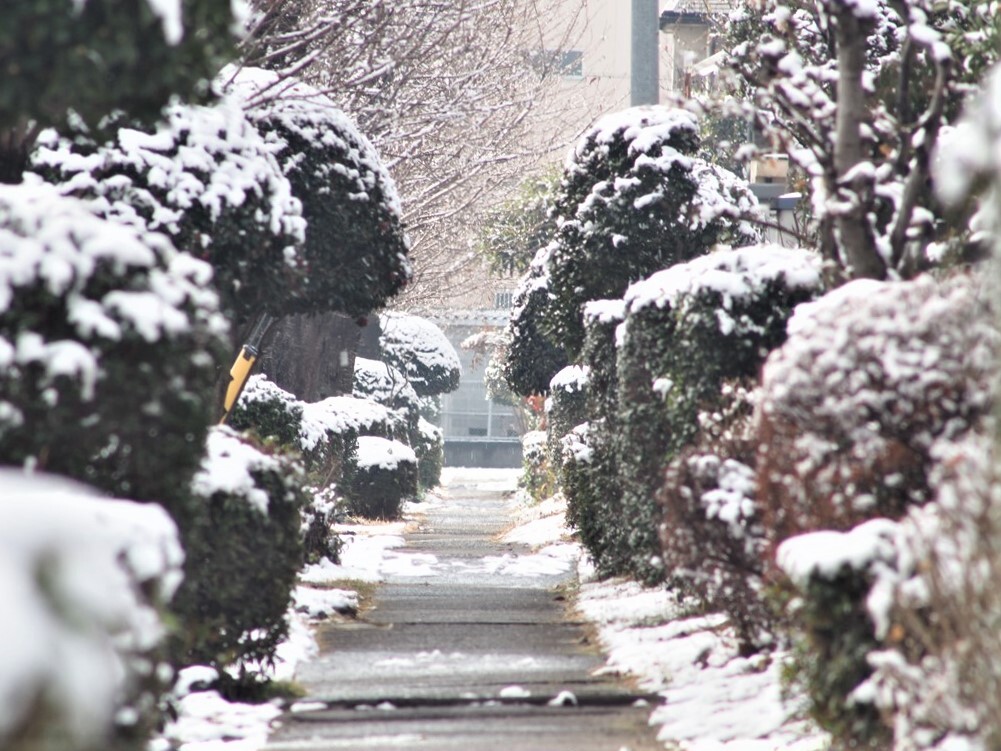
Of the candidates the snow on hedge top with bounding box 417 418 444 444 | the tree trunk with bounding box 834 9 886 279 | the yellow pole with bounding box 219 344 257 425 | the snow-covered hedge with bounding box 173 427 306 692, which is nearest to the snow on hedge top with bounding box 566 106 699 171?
the yellow pole with bounding box 219 344 257 425

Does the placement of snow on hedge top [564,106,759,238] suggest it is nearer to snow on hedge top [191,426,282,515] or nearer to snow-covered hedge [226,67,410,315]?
snow-covered hedge [226,67,410,315]

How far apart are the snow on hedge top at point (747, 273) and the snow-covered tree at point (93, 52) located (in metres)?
4.37

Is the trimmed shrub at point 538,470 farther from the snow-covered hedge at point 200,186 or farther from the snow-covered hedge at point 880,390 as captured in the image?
the snow-covered hedge at point 880,390

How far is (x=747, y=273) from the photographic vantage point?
927 centimetres

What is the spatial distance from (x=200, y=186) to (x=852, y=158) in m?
3.86

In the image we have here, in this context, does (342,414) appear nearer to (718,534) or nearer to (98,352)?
(718,534)

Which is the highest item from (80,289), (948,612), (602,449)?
(80,289)

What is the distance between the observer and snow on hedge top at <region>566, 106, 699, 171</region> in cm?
1395

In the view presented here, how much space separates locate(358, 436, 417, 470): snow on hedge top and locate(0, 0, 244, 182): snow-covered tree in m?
19.7

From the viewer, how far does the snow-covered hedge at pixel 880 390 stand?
5.79 metres

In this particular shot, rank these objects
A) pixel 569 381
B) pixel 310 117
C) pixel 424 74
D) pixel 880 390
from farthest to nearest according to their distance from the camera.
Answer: pixel 569 381 → pixel 424 74 → pixel 310 117 → pixel 880 390

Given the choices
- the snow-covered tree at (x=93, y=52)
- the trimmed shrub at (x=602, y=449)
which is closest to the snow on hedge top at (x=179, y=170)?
the snow-covered tree at (x=93, y=52)

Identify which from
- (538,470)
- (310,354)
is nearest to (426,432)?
(538,470)

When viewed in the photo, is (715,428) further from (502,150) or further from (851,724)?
(502,150)
